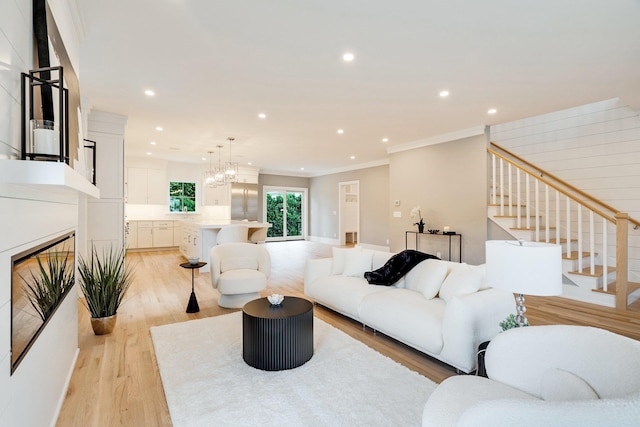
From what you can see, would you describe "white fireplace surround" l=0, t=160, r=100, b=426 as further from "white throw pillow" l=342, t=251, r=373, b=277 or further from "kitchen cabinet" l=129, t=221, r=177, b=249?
"kitchen cabinet" l=129, t=221, r=177, b=249

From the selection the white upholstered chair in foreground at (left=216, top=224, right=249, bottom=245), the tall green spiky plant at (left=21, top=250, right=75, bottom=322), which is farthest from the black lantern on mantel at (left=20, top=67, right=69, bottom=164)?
the white upholstered chair in foreground at (left=216, top=224, right=249, bottom=245)

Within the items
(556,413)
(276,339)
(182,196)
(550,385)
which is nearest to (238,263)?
(276,339)

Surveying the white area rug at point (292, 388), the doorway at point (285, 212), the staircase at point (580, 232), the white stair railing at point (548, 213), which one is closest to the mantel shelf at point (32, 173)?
the white area rug at point (292, 388)

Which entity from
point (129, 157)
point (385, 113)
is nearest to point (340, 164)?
point (385, 113)

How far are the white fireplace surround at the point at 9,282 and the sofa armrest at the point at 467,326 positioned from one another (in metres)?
2.40

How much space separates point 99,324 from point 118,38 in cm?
270

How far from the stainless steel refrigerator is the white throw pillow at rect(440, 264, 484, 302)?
813cm

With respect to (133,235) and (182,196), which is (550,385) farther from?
(182,196)

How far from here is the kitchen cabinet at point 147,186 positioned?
862 centimetres

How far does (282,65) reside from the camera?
10.6 ft

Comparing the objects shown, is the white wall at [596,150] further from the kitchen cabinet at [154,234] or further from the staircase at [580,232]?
the kitchen cabinet at [154,234]

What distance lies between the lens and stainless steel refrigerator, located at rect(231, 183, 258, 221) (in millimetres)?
9961

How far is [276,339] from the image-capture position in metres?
2.34

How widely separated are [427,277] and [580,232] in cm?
298
